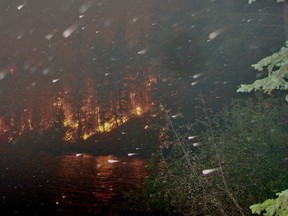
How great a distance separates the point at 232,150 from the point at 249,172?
1.50 metres

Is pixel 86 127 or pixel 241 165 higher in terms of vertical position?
pixel 241 165

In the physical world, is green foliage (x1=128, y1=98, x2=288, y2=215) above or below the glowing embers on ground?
above

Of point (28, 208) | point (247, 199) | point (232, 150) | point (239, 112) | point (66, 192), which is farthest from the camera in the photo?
point (66, 192)

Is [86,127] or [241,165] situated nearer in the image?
[241,165]

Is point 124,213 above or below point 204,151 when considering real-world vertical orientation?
below

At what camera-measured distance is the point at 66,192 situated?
33.5 m

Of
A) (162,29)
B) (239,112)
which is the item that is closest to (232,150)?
(239,112)

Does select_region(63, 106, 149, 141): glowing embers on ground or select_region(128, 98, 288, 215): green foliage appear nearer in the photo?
select_region(128, 98, 288, 215): green foliage

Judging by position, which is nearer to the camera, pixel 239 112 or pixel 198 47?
pixel 239 112

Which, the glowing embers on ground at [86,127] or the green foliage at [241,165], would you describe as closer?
the green foliage at [241,165]

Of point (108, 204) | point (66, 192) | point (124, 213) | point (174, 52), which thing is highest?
point (174, 52)

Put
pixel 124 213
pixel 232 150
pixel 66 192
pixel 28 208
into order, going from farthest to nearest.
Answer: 1. pixel 66 192
2. pixel 28 208
3. pixel 124 213
4. pixel 232 150

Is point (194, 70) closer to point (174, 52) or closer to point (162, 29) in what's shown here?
point (174, 52)

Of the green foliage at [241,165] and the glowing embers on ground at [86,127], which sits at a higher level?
the green foliage at [241,165]
